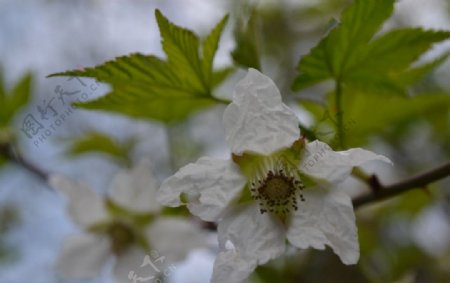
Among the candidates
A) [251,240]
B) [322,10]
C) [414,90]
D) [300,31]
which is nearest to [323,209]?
[251,240]

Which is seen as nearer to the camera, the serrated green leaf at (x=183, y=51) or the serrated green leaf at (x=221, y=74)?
the serrated green leaf at (x=183, y=51)

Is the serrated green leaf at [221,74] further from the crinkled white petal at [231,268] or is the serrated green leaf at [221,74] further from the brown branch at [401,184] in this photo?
the crinkled white petal at [231,268]

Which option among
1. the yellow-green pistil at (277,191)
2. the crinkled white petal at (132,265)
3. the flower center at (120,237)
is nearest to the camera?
the yellow-green pistil at (277,191)

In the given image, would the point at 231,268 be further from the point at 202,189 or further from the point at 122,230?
the point at 122,230

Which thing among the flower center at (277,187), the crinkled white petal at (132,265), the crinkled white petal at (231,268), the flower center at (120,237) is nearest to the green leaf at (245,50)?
the flower center at (277,187)

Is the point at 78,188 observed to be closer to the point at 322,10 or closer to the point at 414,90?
the point at 414,90

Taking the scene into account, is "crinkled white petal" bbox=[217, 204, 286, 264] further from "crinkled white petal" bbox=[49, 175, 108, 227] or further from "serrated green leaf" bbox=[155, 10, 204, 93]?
"crinkled white petal" bbox=[49, 175, 108, 227]

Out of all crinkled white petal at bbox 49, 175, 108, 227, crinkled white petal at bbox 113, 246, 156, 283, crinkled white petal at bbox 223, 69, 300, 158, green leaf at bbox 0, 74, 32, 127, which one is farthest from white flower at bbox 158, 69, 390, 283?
green leaf at bbox 0, 74, 32, 127
